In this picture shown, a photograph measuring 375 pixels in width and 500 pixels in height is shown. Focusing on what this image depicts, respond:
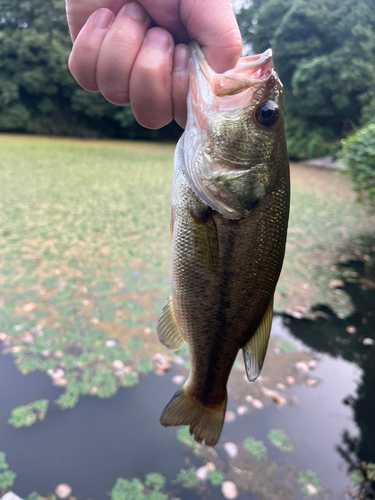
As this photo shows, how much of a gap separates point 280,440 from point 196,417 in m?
1.67

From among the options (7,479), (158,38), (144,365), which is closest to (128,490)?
(7,479)

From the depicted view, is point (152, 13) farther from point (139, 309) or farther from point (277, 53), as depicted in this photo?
point (277, 53)

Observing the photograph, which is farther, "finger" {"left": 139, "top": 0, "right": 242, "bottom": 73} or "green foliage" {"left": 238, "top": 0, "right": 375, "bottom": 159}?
"green foliage" {"left": 238, "top": 0, "right": 375, "bottom": 159}

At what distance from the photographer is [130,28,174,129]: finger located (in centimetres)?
114

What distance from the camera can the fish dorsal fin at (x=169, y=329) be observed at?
4.55 feet

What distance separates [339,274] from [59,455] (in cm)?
452

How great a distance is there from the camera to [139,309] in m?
4.06

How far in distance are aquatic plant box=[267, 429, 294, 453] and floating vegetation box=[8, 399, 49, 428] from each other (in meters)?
1.80

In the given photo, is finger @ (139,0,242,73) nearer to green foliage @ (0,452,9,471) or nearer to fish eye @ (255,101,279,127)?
fish eye @ (255,101,279,127)

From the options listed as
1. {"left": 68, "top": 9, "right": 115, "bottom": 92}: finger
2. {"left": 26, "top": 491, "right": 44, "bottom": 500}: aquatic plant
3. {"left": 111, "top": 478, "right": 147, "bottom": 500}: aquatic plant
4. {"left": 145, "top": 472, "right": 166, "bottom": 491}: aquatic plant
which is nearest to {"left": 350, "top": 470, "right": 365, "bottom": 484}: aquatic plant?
{"left": 145, "top": 472, "right": 166, "bottom": 491}: aquatic plant

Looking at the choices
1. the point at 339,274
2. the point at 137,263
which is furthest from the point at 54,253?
the point at 339,274

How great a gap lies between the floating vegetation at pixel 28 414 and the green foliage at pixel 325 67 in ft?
56.6

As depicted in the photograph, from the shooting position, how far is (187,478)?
2.35 meters

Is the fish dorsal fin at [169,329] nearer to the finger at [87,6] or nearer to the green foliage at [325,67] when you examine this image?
the finger at [87,6]
